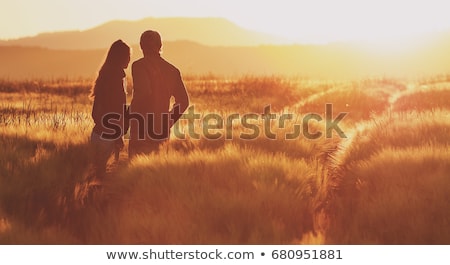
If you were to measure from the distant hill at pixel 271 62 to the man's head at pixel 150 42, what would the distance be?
3.01 m

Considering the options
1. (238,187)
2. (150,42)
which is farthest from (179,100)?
(238,187)

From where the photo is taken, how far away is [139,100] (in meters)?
6.13

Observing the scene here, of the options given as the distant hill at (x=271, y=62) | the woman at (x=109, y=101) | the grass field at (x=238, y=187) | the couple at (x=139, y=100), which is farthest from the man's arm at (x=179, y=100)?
the distant hill at (x=271, y=62)

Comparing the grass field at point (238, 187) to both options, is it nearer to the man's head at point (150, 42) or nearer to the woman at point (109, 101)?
the woman at point (109, 101)

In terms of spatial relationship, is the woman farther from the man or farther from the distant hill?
the distant hill

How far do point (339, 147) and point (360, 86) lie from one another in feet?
15.0

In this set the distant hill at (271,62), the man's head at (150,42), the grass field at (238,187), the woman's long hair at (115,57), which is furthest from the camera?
the distant hill at (271,62)

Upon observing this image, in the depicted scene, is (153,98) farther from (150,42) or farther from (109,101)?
(150,42)

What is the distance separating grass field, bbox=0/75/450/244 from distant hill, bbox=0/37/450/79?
2.41 metres

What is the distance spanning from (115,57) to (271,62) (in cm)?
837

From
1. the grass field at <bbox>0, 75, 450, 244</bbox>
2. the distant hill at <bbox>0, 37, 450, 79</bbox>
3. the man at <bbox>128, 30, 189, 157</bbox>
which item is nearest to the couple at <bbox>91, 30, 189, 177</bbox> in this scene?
the man at <bbox>128, 30, 189, 157</bbox>

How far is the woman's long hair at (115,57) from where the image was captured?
238 inches
